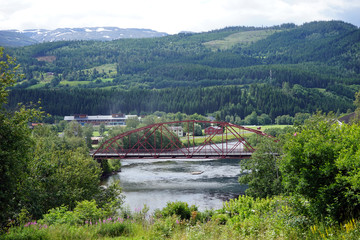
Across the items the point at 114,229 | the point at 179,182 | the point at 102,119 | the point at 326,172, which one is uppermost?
the point at 326,172

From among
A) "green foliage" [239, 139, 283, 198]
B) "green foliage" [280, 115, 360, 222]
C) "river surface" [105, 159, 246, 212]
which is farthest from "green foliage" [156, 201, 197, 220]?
"river surface" [105, 159, 246, 212]

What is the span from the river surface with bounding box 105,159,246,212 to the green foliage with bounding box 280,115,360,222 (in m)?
25.8

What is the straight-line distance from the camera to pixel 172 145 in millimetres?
91375

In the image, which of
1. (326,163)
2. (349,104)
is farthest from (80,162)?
(349,104)

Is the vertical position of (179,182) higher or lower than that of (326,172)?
lower

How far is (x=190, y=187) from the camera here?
57.3 meters

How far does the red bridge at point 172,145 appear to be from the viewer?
67.8m

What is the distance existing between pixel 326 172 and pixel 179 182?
149 ft

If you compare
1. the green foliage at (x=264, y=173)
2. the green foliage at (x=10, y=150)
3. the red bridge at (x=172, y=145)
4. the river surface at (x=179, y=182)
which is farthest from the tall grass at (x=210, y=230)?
the red bridge at (x=172, y=145)

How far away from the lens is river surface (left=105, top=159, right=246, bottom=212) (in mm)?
49406

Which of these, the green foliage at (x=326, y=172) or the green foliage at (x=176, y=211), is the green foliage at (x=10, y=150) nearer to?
the green foliage at (x=176, y=211)

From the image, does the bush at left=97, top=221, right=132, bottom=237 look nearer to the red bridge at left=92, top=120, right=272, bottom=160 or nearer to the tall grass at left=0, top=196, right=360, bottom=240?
the tall grass at left=0, top=196, right=360, bottom=240

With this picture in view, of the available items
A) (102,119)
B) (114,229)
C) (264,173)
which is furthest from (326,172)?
(102,119)

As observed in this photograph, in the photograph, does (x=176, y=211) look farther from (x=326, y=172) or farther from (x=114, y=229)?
(x=326, y=172)
